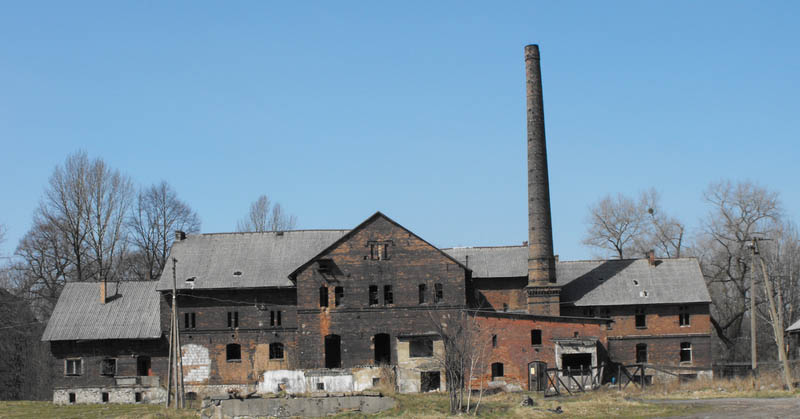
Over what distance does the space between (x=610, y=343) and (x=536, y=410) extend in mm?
15243

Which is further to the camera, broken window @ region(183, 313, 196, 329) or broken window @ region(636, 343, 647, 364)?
broken window @ region(636, 343, 647, 364)

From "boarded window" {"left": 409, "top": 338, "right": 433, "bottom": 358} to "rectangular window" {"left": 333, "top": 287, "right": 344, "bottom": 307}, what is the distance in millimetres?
4218

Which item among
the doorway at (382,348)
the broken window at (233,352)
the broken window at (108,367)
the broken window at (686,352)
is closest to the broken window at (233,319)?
the broken window at (233,352)

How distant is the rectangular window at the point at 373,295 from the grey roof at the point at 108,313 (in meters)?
11.6

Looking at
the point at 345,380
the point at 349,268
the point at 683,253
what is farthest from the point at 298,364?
the point at 683,253

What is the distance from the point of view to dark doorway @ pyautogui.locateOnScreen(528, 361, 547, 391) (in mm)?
41750

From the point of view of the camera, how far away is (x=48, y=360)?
5612 cm

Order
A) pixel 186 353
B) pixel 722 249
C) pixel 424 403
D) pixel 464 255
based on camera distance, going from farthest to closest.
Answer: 1. pixel 722 249
2. pixel 464 255
3. pixel 186 353
4. pixel 424 403

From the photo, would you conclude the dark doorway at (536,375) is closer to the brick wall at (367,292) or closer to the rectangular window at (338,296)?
the brick wall at (367,292)

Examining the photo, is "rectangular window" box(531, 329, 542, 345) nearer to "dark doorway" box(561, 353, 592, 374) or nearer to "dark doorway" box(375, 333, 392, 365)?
"dark doorway" box(561, 353, 592, 374)

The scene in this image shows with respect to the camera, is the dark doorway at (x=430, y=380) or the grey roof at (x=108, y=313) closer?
the dark doorway at (x=430, y=380)

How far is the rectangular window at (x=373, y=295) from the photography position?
43.8 meters

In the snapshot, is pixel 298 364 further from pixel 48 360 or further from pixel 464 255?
pixel 48 360

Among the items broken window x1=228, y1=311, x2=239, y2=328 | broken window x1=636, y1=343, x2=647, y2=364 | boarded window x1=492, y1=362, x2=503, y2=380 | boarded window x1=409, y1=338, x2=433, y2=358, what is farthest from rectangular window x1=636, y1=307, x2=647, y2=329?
broken window x1=228, y1=311, x2=239, y2=328
